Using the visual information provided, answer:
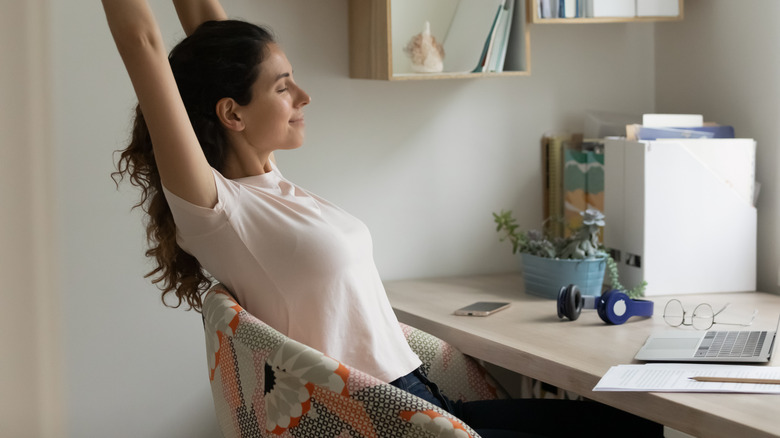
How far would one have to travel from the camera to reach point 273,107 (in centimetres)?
154

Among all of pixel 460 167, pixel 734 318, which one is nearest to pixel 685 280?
pixel 734 318

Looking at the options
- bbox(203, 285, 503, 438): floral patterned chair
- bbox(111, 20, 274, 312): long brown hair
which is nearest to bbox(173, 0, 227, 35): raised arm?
bbox(111, 20, 274, 312): long brown hair

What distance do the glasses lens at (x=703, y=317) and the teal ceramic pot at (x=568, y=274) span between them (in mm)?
230

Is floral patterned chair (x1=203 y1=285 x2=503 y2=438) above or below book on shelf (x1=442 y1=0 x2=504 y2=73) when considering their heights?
below

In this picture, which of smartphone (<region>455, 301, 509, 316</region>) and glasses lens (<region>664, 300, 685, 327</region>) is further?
smartphone (<region>455, 301, 509, 316</region>)

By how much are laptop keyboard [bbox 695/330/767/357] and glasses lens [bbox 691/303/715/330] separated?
0.29 feet

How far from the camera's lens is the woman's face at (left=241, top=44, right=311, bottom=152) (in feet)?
5.03

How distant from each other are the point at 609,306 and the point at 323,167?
860 mm

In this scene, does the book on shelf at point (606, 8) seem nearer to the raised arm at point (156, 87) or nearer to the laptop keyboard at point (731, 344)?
the laptop keyboard at point (731, 344)

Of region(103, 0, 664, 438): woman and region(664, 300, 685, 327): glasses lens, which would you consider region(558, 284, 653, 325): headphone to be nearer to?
region(664, 300, 685, 327): glasses lens

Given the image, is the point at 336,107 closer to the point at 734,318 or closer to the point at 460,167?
the point at 460,167

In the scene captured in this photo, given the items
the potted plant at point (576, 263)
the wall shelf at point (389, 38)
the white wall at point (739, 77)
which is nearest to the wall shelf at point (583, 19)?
the wall shelf at point (389, 38)

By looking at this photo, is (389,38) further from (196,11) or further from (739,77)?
(739,77)

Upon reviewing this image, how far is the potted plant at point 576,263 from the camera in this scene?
2031 mm
